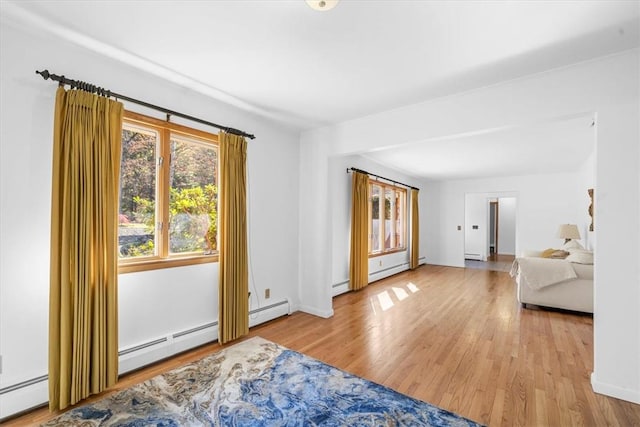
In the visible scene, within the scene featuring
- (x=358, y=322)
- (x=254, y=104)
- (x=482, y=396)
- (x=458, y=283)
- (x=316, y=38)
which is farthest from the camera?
(x=458, y=283)

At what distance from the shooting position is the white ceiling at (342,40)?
5.65 ft

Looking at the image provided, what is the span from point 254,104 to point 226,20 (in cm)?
132

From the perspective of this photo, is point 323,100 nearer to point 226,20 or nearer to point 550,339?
point 226,20

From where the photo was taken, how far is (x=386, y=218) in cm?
661

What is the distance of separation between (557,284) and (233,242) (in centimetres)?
438

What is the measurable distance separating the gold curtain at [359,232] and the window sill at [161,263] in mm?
2700

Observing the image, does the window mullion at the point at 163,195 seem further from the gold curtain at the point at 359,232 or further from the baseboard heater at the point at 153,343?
the gold curtain at the point at 359,232

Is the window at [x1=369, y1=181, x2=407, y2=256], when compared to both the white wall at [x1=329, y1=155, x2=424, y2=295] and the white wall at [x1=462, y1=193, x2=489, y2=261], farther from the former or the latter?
the white wall at [x1=462, y1=193, x2=489, y2=261]

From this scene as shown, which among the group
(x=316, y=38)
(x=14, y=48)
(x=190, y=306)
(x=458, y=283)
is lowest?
(x=458, y=283)

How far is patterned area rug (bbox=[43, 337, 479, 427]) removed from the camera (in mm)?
1864

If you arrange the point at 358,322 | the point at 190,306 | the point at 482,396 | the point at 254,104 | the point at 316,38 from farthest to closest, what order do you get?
the point at 358,322 → the point at 254,104 → the point at 190,306 → the point at 482,396 → the point at 316,38

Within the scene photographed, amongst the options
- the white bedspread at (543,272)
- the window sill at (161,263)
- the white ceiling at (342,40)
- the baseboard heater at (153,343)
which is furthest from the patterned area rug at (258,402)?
the white bedspread at (543,272)

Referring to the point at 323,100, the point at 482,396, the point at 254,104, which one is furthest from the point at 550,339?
the point at 254,104

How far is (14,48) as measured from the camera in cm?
190
